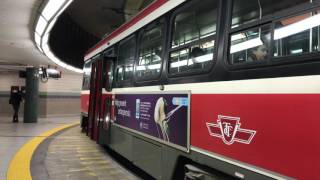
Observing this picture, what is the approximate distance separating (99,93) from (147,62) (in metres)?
3.46

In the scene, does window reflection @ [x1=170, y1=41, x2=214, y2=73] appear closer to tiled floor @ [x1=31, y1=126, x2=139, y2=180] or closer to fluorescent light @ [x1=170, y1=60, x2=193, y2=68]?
fluorescent light @ [x1=170, y1=60, x2=193, y2=68]

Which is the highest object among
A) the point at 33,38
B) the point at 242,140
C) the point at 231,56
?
the point at 33,38

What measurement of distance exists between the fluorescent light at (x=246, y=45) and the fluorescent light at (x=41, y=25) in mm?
6594

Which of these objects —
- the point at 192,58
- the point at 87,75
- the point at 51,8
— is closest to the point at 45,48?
the point at 87,75

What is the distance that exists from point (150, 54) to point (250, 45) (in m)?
2.57

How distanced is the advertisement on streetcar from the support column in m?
12.2

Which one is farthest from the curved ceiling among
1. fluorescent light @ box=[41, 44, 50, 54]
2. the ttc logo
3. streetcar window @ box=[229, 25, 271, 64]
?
the ttc logo

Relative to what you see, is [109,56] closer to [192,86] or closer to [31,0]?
[31,0]

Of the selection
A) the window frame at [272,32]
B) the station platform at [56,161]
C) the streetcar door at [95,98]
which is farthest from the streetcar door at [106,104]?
the window frame at [272,32]

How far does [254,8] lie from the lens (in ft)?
10.5

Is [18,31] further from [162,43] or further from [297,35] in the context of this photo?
[297,35]

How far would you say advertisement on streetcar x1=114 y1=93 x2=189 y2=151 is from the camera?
168 inches

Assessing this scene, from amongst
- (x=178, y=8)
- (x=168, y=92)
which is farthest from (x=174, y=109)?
(x=178, y=8)

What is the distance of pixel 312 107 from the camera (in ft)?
8.16
